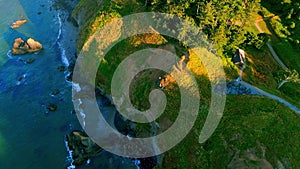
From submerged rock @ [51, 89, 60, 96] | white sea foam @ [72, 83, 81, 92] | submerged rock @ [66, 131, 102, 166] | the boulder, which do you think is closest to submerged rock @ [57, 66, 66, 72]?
white sea foam @ [72, 83, 81, 92]

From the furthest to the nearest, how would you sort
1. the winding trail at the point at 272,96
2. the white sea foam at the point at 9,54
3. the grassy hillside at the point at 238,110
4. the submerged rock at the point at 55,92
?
1. the white sea foam at the point at 9,54
2. the submerged rock at the point at 55,92
3. the winding trail at the point at 272,96
4. the grassy hillside at the point at 238,110

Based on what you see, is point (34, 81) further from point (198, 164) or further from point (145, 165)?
point (198, 164)

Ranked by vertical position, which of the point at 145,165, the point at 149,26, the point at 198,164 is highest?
the point at 149,26

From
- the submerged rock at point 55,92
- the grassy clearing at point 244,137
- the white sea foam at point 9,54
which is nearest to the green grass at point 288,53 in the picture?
the grassy clearing at point 244,137

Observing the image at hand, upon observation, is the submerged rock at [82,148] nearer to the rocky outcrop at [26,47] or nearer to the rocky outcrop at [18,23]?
the rocky outcrop at [26,47]

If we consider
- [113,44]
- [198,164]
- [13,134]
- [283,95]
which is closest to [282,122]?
[283,95]

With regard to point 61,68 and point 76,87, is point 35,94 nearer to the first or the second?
point 76,87

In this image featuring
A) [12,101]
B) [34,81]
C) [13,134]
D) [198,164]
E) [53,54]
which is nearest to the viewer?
[198,164]
